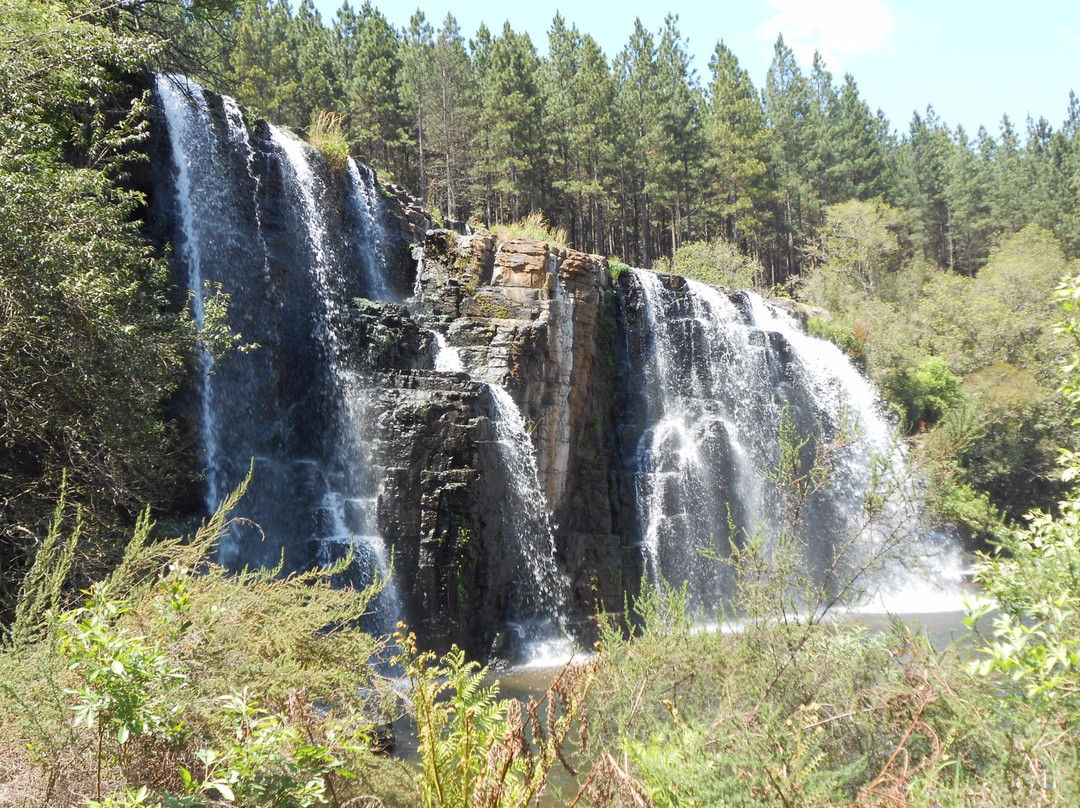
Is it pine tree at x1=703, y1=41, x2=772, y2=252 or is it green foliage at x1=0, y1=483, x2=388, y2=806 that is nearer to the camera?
green foliage at x1=0, y1=483, x2=388, y2=806

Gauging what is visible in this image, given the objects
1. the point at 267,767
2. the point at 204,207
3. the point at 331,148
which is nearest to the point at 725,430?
the point at 331,148

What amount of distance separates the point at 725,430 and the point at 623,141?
1989 centimetres

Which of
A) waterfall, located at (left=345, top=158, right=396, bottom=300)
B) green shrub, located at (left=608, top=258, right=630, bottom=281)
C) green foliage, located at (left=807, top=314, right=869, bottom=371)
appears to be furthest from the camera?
green foliage, located at (left=807, top=314, right=869, bottom=371)

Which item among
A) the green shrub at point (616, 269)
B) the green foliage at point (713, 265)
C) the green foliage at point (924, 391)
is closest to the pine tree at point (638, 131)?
the green foliage at point (713, 265)

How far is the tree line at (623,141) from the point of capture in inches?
1228

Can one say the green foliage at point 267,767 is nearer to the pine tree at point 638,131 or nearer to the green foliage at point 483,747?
the green foliage at point 483,747

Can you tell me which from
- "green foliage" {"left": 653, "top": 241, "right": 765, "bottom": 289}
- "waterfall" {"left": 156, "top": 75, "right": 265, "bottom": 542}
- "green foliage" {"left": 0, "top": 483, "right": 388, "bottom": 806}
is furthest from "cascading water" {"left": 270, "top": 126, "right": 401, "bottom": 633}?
"green foliage" {"left": 653, "top": 241, "right": 765, "bottom": 289}

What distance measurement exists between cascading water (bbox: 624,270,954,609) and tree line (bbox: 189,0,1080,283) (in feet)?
41.9

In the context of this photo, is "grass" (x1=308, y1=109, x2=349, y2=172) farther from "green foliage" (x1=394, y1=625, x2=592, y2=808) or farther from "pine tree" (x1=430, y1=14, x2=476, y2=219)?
"green foliage" (x1=394, y1=625, x2=592, y2=808)

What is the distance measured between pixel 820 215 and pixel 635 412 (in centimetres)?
3075

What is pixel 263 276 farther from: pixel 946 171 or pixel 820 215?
pixel 946 171

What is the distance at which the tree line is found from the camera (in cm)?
3120

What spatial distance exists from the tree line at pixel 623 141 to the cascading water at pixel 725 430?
12762 mm

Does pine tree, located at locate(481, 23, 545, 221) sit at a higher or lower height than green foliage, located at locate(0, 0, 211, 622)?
higher
